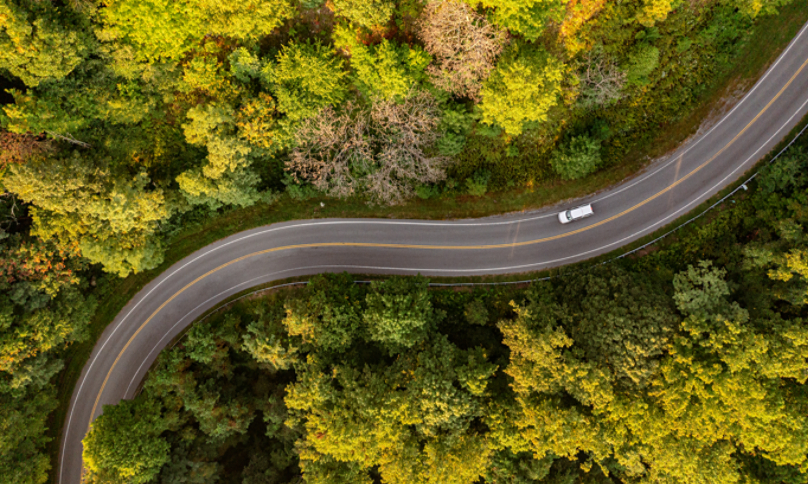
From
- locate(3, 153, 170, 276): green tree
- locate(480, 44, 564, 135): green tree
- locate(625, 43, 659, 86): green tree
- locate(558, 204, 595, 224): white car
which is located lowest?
locate(3, 153, 170, 276): green tree

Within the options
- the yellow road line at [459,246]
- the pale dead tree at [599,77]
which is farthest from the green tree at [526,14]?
the yellow road line at [459,246]

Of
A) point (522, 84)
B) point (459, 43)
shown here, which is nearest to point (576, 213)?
point (522, 84)

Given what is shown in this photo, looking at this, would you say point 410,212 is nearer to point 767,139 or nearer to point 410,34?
point 410,34

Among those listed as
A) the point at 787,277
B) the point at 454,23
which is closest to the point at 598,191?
the point at 787,277

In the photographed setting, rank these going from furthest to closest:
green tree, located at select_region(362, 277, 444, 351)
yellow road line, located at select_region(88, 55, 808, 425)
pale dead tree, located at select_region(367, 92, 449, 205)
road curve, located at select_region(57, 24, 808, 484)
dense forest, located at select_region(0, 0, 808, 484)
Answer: road curve, located at select_region(57, 24, 808, 484) < yellow road line, located at select_region(88, 55, 808, 425) < pale dead tree, located at select_region(367, 92, 449, 205) < green tree, located at select_region(362, 277, 444, 351) < dense forest, located at select_region(0, 0, 808, 484)

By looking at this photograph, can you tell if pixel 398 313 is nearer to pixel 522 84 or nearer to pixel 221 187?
pixel 221 187

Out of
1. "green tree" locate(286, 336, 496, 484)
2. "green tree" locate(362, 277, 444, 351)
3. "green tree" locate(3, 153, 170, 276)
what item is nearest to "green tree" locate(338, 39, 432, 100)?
"green tree" locate(362, 277, 444, 351)

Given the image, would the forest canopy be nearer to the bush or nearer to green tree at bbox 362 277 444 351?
the bush
